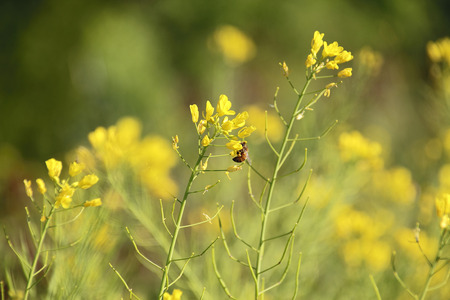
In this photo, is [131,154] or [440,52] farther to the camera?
[440,52]

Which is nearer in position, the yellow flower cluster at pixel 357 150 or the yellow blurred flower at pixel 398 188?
the yellow flower cluster at pixel 357 150

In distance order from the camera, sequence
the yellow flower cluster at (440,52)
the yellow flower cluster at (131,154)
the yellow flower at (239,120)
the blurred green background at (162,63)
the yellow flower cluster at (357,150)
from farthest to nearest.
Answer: the blurred green background at (162,63)
the yellow flower cluster at (440,52)
the yellow flower cluster at (357,150)
the yellow flower cluster at (131,154)
the yellow flower at (239,120)

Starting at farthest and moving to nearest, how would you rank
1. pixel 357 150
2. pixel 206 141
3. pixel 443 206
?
pixel 357 150
pixel 443 206
pixel 206 141

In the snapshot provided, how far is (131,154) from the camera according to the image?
137cm

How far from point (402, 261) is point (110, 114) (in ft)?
6.05

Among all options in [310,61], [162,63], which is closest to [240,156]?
[310,61]

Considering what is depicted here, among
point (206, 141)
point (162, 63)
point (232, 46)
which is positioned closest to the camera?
point (206, 141)

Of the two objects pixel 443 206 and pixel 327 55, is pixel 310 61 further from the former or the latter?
pixel 443 206

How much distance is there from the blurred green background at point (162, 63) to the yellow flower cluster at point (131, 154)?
3.89ft

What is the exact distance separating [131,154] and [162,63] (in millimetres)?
2416

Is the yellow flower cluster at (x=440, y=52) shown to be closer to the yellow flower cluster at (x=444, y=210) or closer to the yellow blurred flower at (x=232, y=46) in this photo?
the yellow blurred flower at (x=232, y=46)

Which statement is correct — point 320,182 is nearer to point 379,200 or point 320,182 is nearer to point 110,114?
point 379,200

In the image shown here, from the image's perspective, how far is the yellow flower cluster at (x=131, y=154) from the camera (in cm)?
116

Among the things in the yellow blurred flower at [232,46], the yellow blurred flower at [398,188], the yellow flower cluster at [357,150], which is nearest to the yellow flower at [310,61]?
the yellow flower cluster at [357,150]
